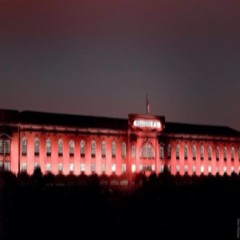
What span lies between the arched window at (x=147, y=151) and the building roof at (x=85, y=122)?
14.0 feet

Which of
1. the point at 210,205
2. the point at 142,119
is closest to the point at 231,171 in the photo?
the point at 142,119

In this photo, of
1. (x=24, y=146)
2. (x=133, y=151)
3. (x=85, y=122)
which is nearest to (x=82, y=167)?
(x=85, y=122)

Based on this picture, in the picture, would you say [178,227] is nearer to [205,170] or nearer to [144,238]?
[144,238]

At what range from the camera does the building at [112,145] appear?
79750 millimetres

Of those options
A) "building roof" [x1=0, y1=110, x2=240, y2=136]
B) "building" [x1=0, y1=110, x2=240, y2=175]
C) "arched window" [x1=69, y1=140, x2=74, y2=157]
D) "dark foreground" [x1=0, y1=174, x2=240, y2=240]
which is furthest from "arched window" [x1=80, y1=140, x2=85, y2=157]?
"dark foreground" [x1=0, y1=174, x2=240, y2=240]

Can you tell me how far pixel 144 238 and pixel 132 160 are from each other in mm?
52211

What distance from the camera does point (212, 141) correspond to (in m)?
104

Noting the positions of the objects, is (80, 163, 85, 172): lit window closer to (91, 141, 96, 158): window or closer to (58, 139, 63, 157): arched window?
(91, 141, 96, 158): window

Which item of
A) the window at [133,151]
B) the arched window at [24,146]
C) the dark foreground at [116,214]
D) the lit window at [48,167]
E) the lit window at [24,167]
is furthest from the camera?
the window at [133,151]

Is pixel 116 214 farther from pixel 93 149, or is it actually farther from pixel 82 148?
Answer: pixel 93 149

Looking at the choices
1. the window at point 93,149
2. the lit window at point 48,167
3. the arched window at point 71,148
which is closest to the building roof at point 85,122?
the arched window at point 71,148

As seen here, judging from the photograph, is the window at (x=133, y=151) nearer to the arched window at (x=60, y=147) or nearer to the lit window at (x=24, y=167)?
the arched window at (x=60, y=147)

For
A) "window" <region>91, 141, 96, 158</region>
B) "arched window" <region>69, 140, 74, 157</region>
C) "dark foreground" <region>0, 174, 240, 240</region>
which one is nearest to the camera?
"dark foreground" <region>0, 174, 240, 240</region>

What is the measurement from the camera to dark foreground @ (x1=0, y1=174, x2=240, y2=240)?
1598 inches
